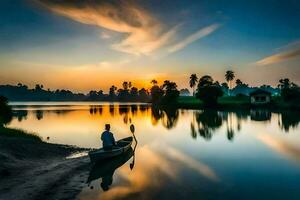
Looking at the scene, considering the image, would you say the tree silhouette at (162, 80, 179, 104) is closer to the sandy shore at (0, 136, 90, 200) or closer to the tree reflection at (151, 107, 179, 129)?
the tree reflection at (151, 107, 179, 129)

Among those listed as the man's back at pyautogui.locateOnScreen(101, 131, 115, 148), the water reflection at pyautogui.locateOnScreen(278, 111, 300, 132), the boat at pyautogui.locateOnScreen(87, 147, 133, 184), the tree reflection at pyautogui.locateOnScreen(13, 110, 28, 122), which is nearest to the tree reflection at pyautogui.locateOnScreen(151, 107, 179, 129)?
the water reflection at pyautogui.locateOnScreen(278, 111, 300, 132)

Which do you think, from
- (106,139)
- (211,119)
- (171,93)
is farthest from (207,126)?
(171,93)

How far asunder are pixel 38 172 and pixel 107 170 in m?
5.47

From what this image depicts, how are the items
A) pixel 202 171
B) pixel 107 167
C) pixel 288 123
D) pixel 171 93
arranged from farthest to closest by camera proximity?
pixel 171 93 < pixel 288 123 < pixel 107 167 < pixel 202 171

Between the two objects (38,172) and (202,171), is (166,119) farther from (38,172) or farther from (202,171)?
(38,172)

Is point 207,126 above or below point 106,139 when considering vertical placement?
below

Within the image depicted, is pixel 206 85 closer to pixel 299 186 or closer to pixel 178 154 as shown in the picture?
pixel 178 154

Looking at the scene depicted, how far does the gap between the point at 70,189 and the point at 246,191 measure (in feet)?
34.9

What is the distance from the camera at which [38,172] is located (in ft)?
65.6

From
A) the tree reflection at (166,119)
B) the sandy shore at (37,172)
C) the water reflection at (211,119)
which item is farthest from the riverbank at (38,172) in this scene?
the tree reflection at (166,119)

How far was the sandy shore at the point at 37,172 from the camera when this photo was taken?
16.0 m

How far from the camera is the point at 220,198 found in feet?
53.4

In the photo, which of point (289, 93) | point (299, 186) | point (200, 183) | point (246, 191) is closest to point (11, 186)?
point (200, 183)

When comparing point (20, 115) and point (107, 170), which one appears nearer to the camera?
point (107, 170)
